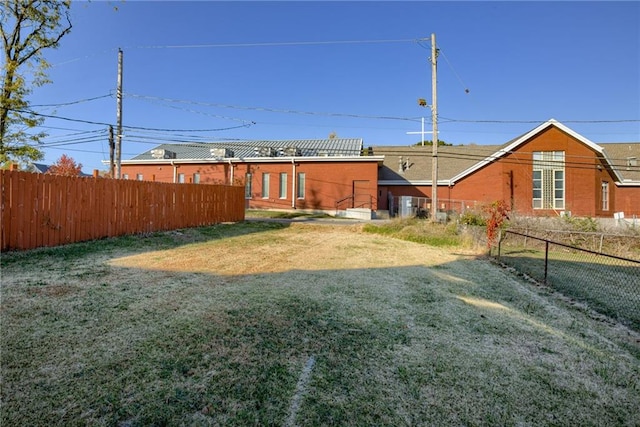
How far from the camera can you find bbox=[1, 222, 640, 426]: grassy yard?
226 centimetres

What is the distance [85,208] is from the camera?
891cm

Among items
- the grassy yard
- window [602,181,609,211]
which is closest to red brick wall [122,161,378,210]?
window [602,181,609,211]

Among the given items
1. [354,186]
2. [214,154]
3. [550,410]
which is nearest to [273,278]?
Answer: [550,410]

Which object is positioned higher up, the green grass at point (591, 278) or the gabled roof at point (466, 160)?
the gabled roof at point (466, 160)

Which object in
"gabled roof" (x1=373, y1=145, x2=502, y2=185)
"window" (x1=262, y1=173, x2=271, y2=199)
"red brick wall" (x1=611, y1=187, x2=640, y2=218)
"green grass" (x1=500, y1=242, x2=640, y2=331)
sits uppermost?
"gabled roof" (x1=373, y1=145, x2=502, y2=185)

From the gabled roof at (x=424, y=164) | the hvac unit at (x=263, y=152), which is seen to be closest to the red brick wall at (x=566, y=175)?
the gabled roof at (x=424, y=164)

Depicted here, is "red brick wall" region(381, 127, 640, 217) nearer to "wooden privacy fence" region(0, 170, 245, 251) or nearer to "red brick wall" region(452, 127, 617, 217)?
"red brick wall" region(452, 127, 617, 217)

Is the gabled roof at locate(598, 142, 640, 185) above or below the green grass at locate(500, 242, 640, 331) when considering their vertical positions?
above

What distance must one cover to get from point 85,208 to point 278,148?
60.8 ft

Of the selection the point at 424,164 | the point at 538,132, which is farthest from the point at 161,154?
the point at 538,132

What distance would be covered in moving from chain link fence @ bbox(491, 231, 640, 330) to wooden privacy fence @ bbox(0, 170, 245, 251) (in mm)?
11188

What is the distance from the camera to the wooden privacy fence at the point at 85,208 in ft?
23.7

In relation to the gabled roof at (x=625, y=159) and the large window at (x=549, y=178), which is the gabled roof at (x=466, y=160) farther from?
the large window at (x=549, y=178)

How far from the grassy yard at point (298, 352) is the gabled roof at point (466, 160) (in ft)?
66.6
